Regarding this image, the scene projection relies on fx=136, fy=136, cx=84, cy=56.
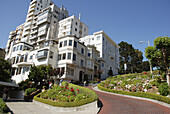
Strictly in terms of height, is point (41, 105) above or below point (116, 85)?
below

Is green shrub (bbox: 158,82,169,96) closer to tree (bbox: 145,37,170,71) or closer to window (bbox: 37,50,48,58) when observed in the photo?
tree (bbox: 145,37,170,71)

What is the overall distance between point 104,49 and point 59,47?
65.3ft

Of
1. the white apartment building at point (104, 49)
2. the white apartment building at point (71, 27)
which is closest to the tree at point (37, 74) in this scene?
the white apartment building at point (104, 49)

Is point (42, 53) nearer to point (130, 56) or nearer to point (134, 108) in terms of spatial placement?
point (134, 108)

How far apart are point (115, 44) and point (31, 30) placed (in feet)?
125

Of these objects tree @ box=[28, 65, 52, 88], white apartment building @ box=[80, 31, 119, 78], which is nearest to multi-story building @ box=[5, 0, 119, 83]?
white apartment building @ box=[80, 31, 119, 78]

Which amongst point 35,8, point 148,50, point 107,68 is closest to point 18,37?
point 35,8

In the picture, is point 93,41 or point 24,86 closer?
point 24,86

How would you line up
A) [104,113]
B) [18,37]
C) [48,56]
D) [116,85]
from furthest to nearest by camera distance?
[18,37]
[48,56]
[116,85]
[104,113]

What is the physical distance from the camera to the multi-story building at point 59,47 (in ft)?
111

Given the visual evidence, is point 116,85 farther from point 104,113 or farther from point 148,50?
point 104,113

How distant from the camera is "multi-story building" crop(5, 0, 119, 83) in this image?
33719mm

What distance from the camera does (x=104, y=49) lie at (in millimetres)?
49938

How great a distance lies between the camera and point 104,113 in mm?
11289
